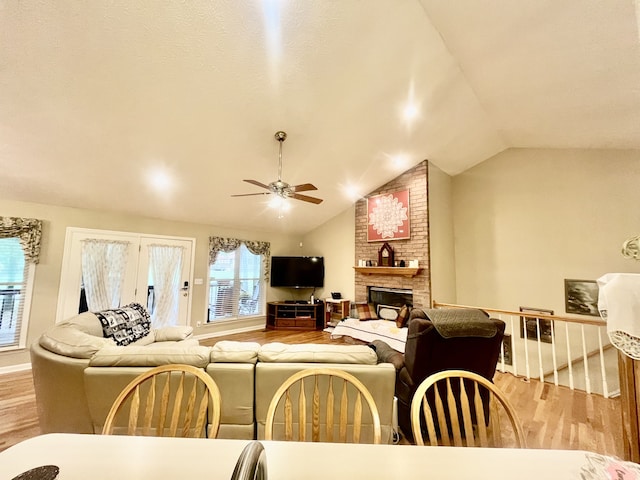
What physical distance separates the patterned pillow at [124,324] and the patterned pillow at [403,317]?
13.1 ft

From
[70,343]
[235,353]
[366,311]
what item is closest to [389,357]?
[235,353]

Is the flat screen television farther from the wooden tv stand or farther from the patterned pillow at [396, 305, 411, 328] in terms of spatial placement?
the patterned pillow at [396, 305, 411, 328]

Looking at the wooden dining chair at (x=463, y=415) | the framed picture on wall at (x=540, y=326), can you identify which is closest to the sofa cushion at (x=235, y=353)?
the wooden dining chair at (x=463, y=415)

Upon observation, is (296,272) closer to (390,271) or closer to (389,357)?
(390,271)

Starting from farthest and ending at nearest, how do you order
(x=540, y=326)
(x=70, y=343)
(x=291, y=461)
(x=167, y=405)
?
(x=540, y=326), (x=70, y=343), (x=167, y=405), (x=291, y=461)

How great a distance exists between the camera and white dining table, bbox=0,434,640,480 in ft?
2.70

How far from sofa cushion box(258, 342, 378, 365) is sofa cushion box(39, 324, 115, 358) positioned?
1.30 meters

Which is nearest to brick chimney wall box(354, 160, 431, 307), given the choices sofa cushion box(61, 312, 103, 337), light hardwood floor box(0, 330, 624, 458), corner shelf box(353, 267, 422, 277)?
corner shelf box(353, 267, 422, 277)

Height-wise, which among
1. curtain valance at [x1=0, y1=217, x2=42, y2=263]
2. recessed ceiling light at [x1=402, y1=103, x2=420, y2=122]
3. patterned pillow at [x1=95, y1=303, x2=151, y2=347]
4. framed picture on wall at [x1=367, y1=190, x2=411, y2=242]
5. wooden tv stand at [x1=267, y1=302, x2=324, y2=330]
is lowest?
wooden tv stand at [x1=267, y1=302, x2=324, y2=330]

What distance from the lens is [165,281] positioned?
4902mm

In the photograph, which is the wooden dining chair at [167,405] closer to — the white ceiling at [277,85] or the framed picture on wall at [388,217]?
the white ceiling at [277,85]

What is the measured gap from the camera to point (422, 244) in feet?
15.7

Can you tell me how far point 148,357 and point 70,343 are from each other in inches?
28.7

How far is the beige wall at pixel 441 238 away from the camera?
188 inches
